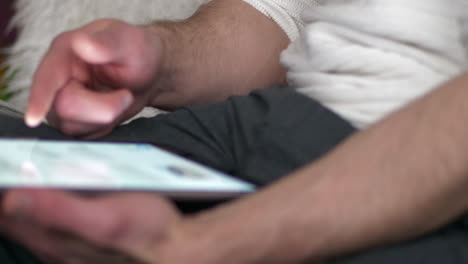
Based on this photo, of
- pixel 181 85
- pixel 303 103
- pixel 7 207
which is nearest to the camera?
pixel 7 207

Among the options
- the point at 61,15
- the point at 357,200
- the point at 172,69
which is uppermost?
the point at 357,200

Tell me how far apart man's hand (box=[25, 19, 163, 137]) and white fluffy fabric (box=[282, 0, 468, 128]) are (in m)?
0.17

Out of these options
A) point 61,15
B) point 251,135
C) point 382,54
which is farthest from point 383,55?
point 61,15

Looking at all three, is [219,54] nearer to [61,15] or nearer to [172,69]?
[172,69]

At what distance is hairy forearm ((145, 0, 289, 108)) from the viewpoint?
30.0 inches

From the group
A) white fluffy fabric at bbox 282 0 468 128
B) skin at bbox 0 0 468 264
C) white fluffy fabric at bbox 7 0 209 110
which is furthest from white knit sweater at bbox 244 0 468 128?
white fluffy fabric at bbox 7 0 209 110

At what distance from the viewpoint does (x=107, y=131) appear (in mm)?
651

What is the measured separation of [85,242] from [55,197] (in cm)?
4

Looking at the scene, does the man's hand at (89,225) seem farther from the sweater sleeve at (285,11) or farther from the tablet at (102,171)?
the sweater sleeve at (285,11)

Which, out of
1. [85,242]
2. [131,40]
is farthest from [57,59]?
[85,242]

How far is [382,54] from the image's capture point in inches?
25.1

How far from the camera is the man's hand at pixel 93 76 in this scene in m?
0.59

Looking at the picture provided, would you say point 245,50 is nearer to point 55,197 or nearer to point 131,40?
point 131,40

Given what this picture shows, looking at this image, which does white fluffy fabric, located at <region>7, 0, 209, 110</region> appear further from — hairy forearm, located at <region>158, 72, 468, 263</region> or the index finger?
hairy forearm, located at <region>158, 72, 468, 263</region>
